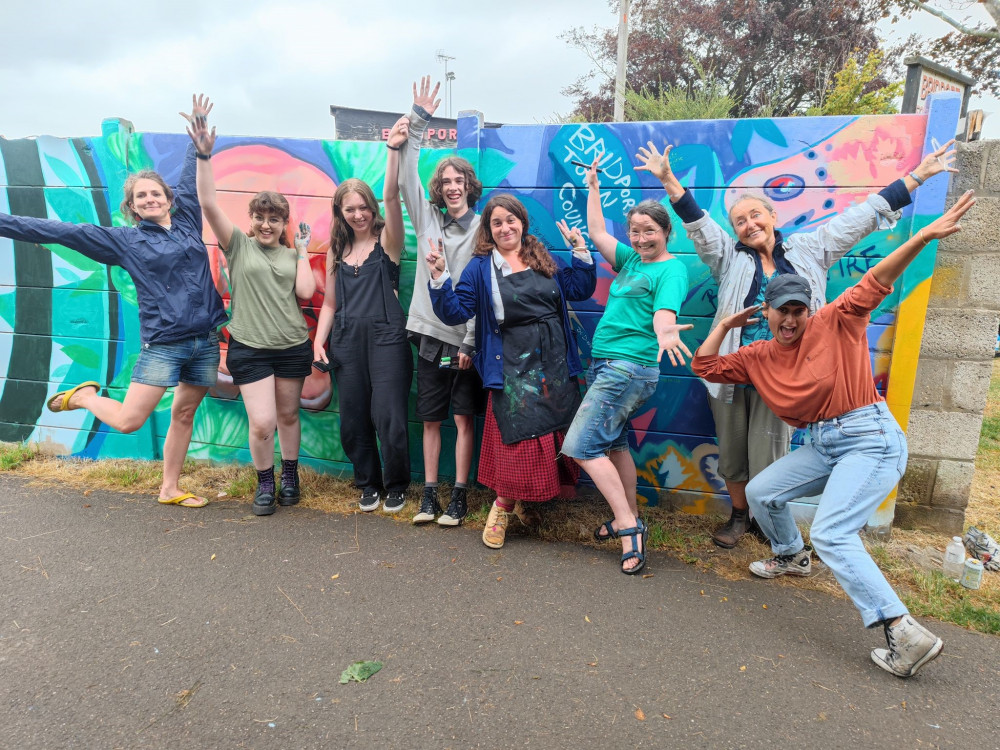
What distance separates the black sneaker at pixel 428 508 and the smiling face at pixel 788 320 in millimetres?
2220

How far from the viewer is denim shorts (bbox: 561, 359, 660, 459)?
A: 335cm

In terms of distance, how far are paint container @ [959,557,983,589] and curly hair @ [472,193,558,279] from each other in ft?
8.57

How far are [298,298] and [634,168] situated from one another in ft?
7.49

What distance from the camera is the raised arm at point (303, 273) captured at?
408 cm

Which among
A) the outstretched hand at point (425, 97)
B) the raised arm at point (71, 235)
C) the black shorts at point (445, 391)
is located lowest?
the black shorts at point (445, 391)

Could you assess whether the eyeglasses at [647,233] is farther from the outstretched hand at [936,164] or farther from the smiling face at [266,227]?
the smiling face at [266,227]

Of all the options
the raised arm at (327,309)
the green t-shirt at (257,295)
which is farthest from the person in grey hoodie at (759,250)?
the green t-shirt at (257,295)

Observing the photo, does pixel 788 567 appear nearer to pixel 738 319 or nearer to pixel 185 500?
pixel 738 319

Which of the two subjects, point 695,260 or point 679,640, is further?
point 695,260

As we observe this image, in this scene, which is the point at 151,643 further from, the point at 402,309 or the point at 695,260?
the point at 695,260

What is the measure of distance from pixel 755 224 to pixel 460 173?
165 centimetres

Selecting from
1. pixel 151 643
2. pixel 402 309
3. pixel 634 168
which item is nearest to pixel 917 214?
pixel 634 168

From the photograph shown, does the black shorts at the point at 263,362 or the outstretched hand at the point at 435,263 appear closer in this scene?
the outstretched hand at the point at 435,263

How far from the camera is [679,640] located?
2.78 metres
